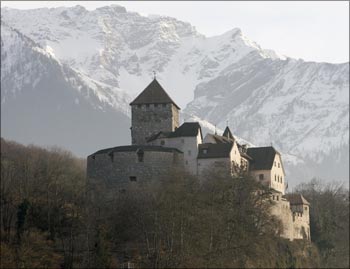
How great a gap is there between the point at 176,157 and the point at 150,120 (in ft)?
30.8

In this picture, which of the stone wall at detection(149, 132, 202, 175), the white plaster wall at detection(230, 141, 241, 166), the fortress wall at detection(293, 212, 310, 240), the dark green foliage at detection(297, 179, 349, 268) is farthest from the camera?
the dark green foliage at detection(297, 179, 349, 268)

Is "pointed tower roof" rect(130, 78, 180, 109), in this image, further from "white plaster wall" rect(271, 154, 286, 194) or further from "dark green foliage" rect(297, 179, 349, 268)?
"dark green foliage" rect(297, 179, 349, 268)

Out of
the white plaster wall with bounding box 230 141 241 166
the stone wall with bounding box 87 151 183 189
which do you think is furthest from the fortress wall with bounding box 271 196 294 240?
the stone wall with bounding box 87 151 183 189

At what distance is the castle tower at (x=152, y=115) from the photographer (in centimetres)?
11175

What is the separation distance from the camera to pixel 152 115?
369 ft

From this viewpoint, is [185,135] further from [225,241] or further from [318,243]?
[318,243]

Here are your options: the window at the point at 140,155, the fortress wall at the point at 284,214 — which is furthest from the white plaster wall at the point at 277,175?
the window at the point at 140,155

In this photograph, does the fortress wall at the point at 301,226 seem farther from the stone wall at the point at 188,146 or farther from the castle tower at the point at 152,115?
the castle tower at the point at 152,115

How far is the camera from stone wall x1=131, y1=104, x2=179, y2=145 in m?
112

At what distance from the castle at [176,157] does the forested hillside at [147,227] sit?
6.59ft

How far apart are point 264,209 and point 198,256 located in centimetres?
1112

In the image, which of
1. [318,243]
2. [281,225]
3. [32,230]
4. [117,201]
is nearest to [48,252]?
[32,230]

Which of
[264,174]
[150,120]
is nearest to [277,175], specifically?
[264,174]

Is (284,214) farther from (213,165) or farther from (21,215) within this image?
(21,215)
